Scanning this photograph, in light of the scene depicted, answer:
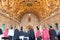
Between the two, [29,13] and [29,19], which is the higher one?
[29,13]

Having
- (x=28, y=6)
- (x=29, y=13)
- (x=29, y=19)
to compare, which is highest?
(x=28, y=6)

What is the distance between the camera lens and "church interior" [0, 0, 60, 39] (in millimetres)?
24616

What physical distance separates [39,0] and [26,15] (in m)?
10.7

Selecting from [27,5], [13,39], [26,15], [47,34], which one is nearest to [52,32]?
[47,34]

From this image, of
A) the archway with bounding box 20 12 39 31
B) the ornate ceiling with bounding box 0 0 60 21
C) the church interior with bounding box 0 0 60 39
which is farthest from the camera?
the archway with bounding box 20 12 39 31

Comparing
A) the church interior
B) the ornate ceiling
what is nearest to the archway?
the church interior

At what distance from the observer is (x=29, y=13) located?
42750mm

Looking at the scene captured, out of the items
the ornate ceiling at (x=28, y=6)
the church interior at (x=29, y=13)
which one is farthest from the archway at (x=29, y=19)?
the ornate ceiling at (x=28, y=6)

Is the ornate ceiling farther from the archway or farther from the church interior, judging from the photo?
the archway

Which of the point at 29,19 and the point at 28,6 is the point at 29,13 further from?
the point at 28,6

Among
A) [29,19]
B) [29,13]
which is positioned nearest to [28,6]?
[29,13]

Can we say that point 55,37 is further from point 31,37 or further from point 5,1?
point 5,1

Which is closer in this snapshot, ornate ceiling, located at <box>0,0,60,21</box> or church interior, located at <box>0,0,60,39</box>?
church interior, located at <box>0,0,60,39</box>

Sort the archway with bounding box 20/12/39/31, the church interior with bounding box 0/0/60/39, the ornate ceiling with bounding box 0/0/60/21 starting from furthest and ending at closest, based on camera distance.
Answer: the archway with bounding box 20/12/39/31 < the ornate ceiling with bounding box 0/0/60/21 < the church interior with bounding box 0/0/60/39
